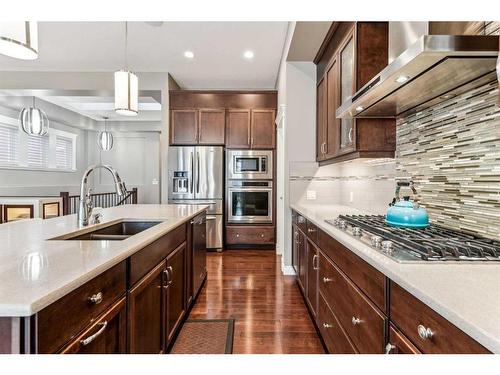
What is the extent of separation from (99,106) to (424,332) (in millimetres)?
7710

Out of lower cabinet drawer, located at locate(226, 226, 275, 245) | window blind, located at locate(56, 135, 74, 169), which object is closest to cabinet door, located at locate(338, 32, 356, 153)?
lower cabinet drawer, located at locate(226, 226, 275, 245)

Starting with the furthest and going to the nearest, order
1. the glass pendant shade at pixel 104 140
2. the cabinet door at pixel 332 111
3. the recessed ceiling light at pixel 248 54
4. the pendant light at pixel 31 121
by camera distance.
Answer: the glass pendant shade at pixel 104 140 < the pendant light at pixel 31 121 < the recessed ceiling light at pixel 248 54 < the cabinet door at pixel 332 111

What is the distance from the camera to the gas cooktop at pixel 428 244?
1075 mm

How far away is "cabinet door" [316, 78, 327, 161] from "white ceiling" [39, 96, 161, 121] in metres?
3.76

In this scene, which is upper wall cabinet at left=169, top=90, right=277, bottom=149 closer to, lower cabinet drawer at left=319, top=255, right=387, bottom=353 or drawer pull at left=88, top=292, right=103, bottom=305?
lower cabinet drawer at left=319, top=255, right=387, bottom=353

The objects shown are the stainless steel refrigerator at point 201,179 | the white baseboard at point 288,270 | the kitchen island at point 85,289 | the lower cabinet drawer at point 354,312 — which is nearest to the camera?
the kitchen island at point 85,289

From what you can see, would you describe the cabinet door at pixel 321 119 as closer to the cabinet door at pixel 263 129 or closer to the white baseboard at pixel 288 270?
the white baseboard at pixel 288 270

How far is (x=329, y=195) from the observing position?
147 inches

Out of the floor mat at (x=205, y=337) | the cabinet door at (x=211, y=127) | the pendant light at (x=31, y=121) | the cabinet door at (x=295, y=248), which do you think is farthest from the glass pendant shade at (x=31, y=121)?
the cabinet door at (x=295, y=248)

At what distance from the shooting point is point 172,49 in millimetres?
4086

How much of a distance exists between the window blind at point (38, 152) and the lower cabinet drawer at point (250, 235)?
456 cm

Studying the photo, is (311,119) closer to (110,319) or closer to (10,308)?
(110,319)
